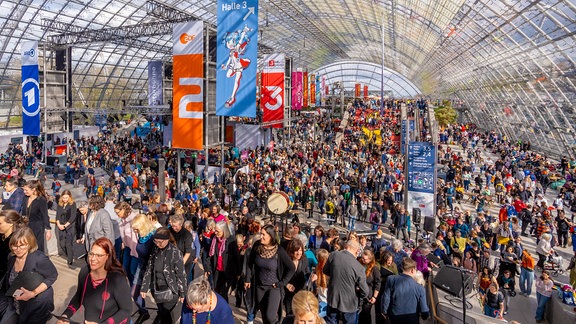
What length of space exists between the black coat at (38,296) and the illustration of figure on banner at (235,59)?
37.3 ft

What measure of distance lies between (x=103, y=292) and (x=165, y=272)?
2.70ft

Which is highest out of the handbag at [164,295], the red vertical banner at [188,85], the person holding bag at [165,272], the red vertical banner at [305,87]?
the red vertical banner at [305,87]

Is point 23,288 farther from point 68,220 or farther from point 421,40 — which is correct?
point 421,40

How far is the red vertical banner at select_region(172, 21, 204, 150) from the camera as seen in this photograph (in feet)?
48.1

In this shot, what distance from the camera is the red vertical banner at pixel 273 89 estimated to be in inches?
911

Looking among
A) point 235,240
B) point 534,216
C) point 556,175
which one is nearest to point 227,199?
point 235,240

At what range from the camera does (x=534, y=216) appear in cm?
1295

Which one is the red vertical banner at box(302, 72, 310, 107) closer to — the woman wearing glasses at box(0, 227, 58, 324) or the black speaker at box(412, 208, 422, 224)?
the black speaker at box(412, 208, 422, 224)

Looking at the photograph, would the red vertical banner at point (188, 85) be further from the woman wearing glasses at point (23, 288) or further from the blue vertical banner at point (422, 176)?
the woman wearing glasses at point (23, 288)

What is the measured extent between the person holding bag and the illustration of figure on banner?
11.0 metres

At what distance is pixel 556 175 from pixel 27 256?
880 inches

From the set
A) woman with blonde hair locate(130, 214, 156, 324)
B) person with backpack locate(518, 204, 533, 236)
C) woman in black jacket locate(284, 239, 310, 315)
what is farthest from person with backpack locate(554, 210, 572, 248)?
woman with blonde hair locate(130, 214, 156, 324)

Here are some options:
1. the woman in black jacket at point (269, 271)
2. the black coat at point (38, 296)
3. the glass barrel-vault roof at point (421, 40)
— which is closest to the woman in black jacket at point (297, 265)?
the woman in black jacket at point (269, 271)

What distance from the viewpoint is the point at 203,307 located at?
2.72m
